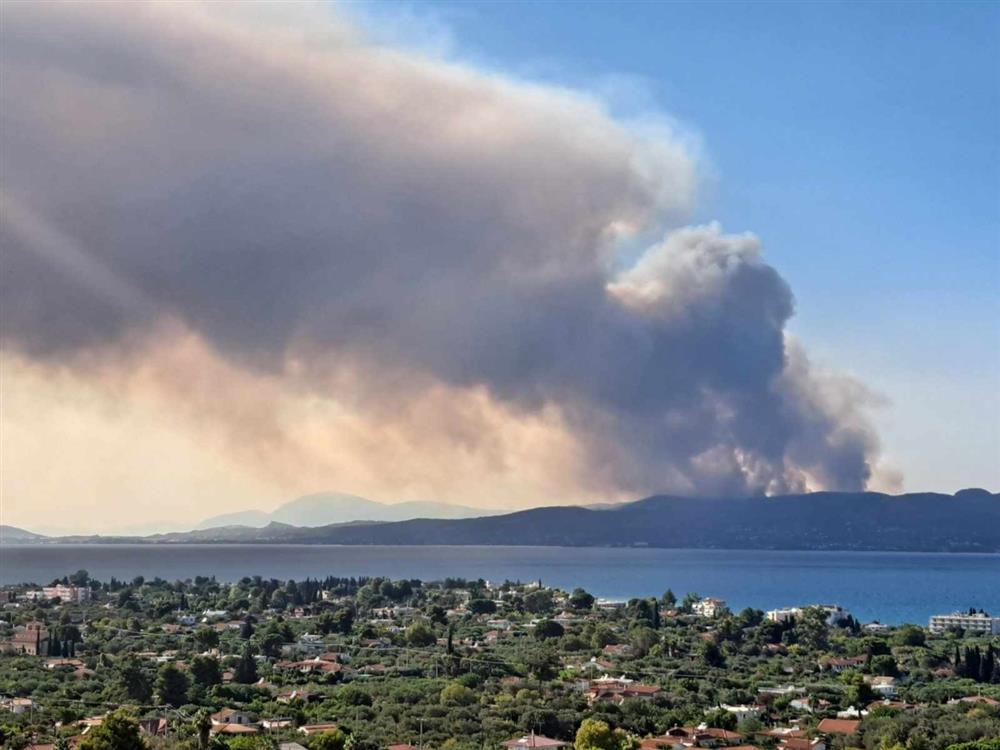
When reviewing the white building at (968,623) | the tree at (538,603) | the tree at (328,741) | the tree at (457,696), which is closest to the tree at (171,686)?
the tree at (457,696)

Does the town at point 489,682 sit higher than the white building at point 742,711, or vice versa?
the town at point 489,682

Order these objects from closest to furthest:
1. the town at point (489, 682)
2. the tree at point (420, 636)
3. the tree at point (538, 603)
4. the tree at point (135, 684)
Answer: the town at point (489, 682) → the tree at point (135, 684) → the tree at point (420, 636) → the tree at point (538, 603)

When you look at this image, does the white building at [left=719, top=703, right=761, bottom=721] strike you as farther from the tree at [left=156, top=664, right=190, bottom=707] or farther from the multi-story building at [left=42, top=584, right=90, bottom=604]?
the multi-story building at [left=42, top=584, right=90, bottom=604]

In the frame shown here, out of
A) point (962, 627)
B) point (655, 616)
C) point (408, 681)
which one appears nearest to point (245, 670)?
point (408, 681)

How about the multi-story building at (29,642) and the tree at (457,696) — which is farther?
the multi-story building at (29,642)

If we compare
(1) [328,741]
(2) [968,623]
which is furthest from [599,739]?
(2) [968,623]

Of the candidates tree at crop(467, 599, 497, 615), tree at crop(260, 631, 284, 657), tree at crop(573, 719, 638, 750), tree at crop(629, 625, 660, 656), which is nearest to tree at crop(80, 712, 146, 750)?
tree at crop(573, 719, 638, 750)

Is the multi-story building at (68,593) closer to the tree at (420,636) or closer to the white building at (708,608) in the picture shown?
the tree at (420,636)

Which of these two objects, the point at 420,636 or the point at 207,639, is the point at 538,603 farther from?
the point at 207,639
